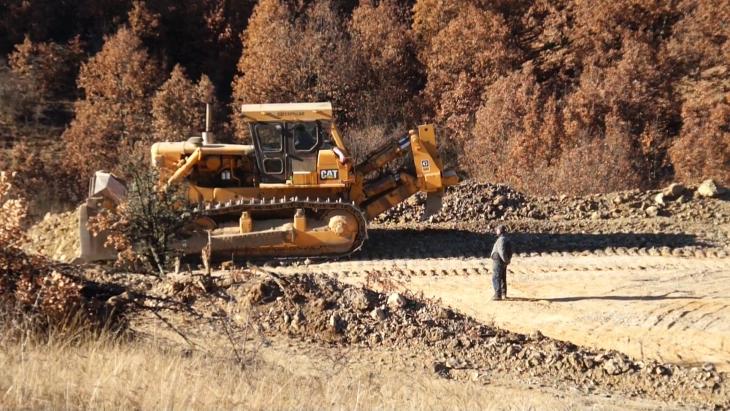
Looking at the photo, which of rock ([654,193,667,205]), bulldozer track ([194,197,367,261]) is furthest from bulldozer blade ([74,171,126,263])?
rock ([654,193,667,205])

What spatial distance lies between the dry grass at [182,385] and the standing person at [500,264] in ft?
8.74

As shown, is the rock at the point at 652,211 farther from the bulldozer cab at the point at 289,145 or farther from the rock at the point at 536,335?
the rock at the point at 536,335

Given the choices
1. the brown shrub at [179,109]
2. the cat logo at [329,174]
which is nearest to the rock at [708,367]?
the cat logo at [329,174]

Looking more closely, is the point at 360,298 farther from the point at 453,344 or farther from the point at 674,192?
the point at 674,192

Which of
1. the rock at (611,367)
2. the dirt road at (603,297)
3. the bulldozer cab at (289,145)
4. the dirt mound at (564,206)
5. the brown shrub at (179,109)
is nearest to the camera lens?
the rock at (611,367)

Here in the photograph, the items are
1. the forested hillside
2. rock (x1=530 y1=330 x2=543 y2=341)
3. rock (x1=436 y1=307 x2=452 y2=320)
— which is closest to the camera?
rock (x1=530 y1=330 x2=543 y2=341)

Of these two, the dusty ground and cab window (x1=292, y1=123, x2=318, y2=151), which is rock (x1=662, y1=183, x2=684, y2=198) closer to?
the dusty ground

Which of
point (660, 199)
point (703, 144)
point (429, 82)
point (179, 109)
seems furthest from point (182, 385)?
point (429, 82)

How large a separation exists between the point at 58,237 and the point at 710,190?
11.7 meters

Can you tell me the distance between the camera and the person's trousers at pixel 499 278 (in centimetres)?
952

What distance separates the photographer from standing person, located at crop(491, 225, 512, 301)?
31.1 feet

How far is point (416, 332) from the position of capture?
8.77m

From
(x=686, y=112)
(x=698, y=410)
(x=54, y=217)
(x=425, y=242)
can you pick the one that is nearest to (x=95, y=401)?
(x=698, y=410)

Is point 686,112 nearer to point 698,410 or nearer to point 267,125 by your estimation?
point 267,125
